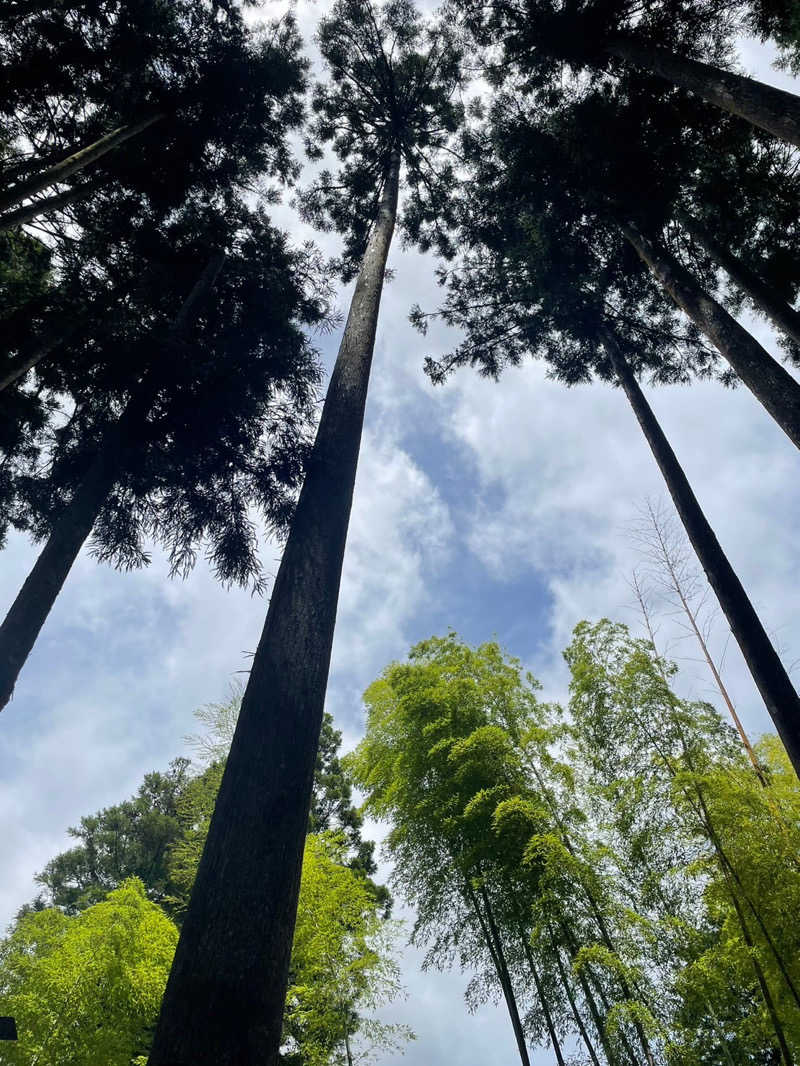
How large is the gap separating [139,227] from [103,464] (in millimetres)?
3221

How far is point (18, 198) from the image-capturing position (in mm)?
4535

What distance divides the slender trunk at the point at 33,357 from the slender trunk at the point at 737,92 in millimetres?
6307

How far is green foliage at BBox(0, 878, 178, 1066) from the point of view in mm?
7285

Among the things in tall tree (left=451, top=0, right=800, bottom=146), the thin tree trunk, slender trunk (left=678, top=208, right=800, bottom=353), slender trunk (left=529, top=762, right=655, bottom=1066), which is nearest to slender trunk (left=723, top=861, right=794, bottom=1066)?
the thin tree trunk

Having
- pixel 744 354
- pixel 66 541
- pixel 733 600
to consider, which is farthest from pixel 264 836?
pixel 744 354

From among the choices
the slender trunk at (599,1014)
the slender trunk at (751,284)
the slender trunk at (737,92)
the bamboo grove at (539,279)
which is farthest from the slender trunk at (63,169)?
the slender trunk at (599,1014)

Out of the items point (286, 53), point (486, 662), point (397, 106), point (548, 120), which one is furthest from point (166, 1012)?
point (397, 106)

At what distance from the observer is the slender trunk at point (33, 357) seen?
16.6 feet

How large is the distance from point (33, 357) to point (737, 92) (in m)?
6.66

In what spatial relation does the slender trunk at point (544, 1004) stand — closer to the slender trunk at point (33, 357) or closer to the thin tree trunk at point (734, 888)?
the thin tree trunk at point (734, 888)

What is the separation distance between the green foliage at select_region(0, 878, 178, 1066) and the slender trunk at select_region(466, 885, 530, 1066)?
4.69 m

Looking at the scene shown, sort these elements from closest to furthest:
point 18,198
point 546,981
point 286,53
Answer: point 18,198
point 546,981
point 286,53

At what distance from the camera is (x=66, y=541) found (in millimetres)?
5043

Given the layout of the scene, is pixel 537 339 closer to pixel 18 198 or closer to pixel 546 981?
pixel 18 198
